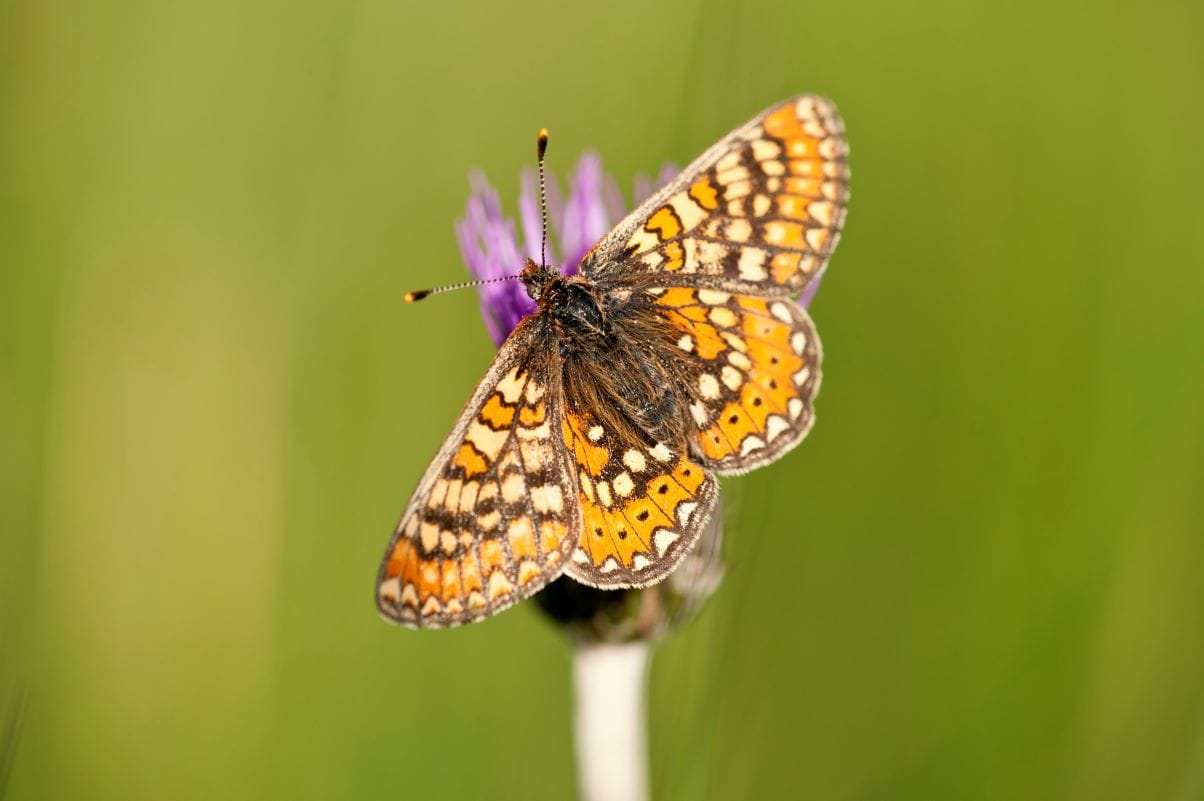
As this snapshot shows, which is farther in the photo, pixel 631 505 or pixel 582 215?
pixel 582 215

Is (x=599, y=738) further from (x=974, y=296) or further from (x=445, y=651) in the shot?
(x=974, y=296)

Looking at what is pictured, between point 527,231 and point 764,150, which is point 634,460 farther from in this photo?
point 527,231

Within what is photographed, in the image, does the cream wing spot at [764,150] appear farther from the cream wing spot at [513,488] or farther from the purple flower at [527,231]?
the cream wing spot at [513,488]

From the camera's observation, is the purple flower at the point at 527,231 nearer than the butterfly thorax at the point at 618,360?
No

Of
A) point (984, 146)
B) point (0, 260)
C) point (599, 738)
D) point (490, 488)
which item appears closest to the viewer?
point (490, 488)

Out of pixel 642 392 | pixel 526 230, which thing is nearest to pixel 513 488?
pixel 642 392

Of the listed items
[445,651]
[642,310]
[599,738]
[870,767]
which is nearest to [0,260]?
[445,651]

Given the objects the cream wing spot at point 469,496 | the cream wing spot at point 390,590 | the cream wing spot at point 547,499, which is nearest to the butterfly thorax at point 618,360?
the cream wing spot at point 547,499
